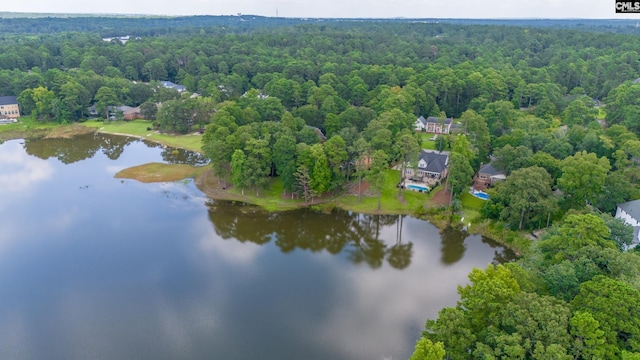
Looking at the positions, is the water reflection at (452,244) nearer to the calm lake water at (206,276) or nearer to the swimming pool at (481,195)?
the calm lake water at (206,276)

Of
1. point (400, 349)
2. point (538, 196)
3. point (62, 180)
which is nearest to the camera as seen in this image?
point (400, 349)

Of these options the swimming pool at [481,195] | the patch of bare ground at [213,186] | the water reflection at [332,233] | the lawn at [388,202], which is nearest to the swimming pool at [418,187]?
the lawn at [388,202]

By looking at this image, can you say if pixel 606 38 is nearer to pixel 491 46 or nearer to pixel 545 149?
pixel 491 46

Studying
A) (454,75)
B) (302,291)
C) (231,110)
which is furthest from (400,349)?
(454,75)

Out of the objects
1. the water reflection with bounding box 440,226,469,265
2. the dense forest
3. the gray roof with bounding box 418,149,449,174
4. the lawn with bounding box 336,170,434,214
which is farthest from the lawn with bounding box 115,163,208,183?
the water reflection with bounding box 440,226,469,265

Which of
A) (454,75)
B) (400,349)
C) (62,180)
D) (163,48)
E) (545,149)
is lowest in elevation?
(400,349)

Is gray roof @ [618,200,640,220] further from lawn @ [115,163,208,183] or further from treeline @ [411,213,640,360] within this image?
lawn @ [115,163,208,183]

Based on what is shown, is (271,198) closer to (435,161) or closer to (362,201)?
(362,201)

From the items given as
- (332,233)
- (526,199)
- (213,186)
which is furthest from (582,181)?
(213,186)
